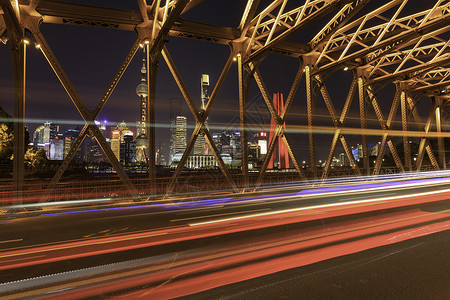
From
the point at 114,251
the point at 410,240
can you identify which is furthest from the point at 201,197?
the point at 410,240

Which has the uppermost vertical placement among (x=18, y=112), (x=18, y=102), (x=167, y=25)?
(x=167, y=25)

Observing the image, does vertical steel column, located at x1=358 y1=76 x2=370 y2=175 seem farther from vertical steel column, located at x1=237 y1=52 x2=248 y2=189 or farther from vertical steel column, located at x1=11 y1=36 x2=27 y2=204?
vertical steel column, located at x1=11 y1=36 x2=27 y2=204

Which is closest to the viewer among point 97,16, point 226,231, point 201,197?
point 226,231

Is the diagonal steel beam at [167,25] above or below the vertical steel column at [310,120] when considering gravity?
above

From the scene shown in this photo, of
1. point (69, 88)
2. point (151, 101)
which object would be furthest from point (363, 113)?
point (69, 88)

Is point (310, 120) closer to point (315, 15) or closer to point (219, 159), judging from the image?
point (315, 15)

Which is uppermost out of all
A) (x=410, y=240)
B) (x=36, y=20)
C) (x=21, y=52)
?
→ (x=36, y=20)

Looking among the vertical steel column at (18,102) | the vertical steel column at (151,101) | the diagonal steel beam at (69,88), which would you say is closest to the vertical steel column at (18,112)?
the vertical steel column at (18,102)

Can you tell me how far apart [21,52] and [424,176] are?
31277 millimetres

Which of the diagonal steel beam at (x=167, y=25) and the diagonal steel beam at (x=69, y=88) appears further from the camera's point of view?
the diagonal steel beam at (x=69, y=88)

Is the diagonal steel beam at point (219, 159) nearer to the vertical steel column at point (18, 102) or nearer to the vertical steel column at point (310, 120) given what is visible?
the vertical steel column at point (310, 120)

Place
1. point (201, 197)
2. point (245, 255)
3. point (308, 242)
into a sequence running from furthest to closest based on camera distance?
point (201, 197) < point (308, 242) < point (245, 255)

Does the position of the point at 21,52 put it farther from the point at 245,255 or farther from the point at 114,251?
the point at 245,255

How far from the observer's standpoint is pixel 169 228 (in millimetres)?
7102
